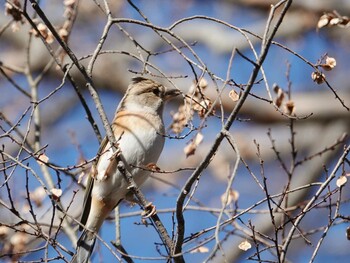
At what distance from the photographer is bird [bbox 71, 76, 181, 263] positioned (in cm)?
469

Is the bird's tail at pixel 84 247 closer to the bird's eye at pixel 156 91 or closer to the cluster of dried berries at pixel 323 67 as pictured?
the bird's eye at pixel 156 91

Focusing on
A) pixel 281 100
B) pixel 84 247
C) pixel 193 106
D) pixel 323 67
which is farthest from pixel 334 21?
pixel 84 247

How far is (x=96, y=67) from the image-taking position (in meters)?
9.78

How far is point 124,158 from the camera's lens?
4.62 meters

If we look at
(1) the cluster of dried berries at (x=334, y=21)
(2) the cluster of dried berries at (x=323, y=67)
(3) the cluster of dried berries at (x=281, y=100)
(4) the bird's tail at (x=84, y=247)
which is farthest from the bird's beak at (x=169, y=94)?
(2) the cluster of dried berries at (x=323, y=67)

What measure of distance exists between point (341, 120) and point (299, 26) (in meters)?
1.28

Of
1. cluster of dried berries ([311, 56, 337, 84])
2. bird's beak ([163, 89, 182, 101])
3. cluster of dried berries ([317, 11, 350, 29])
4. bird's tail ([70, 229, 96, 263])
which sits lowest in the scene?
bird's tail ([70, 229, 96, 263])

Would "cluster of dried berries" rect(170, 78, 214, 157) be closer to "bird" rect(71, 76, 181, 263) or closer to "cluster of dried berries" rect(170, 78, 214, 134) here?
"cluster of dried berries" rect(170, 78, 214, 134)

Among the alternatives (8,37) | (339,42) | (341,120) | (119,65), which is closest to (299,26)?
(339,42)

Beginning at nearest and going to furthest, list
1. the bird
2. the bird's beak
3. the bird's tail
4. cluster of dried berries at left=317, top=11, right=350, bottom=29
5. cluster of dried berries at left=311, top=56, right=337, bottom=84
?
cluster of dried berries at left=311, top=56, right=337, bottom=84, cluster of dried berries at left=317, top=11, right=350, bottom=29, the bird, the bird's tail, the bird's beak

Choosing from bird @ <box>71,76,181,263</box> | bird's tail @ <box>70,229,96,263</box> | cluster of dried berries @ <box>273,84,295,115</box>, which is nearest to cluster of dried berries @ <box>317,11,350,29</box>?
cluster of dried berries @ <box>273,84,295,115</box>

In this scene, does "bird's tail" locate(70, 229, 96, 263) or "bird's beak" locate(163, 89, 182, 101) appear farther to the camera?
"bird's beak" locate(163, 89, 182, 101)

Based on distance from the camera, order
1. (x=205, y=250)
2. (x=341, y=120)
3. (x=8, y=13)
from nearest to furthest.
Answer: (x=205, y=250)
(x=8, y=13)
(x=341, y=120)

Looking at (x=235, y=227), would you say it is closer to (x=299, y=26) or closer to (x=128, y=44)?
(x=299, y=26)
